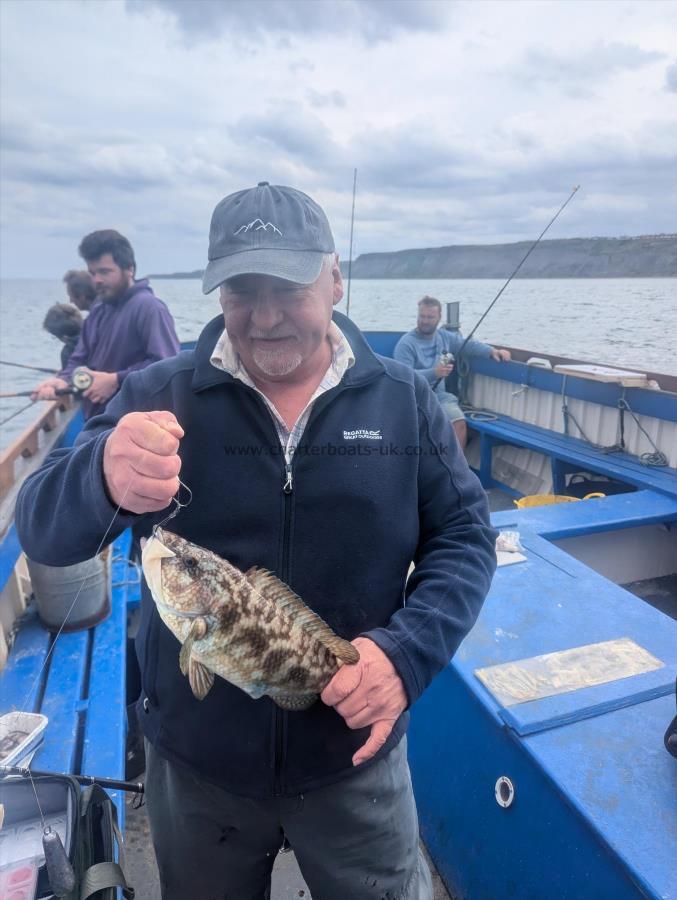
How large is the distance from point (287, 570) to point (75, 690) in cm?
208

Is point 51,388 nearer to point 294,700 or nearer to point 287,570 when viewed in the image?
point 287,570

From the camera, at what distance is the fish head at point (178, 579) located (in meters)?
1.77

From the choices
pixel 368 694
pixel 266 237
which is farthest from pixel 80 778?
pixel 266 237

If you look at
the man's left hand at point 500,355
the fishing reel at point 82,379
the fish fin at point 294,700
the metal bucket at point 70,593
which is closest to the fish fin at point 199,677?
the fish fin at point 294,700

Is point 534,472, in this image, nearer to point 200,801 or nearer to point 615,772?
point 615,772

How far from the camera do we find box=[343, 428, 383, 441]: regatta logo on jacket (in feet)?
6.79

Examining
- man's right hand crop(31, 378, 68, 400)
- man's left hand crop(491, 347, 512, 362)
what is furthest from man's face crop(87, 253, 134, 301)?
man's left hand crop(491, 347, 512, 362)

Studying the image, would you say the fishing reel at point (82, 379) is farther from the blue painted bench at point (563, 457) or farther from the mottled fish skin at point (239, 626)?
the blue painted bench at point (563, 457)

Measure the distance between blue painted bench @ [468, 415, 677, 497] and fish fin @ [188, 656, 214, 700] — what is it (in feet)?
16.7

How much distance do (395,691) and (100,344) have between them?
4.81 meters

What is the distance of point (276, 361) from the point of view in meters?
2.00

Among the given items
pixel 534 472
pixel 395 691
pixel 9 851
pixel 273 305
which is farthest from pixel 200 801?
pixel 534 472

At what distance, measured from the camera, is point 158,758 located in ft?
7.06

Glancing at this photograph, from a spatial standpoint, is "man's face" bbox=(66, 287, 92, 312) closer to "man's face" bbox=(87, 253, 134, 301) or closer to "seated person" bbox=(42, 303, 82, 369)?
"seated person" bbox=(42, 303, 82, 369)
